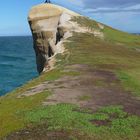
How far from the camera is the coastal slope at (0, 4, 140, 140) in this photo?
19.8 meters

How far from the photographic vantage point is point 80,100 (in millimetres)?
25578

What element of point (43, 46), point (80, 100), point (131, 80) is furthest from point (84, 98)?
point (43, 46)

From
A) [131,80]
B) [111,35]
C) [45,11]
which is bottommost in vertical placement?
[111,35]

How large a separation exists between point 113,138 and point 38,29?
4800 cm

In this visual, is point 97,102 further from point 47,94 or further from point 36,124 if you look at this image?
point 36,124

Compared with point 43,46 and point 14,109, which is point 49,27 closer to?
point 43,46

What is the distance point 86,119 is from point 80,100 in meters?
4.10

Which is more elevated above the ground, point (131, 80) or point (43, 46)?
point (131, 80)

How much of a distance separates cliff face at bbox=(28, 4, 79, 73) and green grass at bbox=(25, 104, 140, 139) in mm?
39613

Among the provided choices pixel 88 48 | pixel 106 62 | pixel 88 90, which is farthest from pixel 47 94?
pixel 88 48

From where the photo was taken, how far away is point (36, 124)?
68.1ft

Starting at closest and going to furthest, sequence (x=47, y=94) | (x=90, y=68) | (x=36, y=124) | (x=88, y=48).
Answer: (x=36, y=124)
(x=47, y=94)
(x=90, y=68)
(x=88, y=48)

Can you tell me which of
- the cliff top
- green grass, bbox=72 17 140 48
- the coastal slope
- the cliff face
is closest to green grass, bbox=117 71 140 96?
the coastal slope

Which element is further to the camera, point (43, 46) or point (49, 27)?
point (49, 27)
